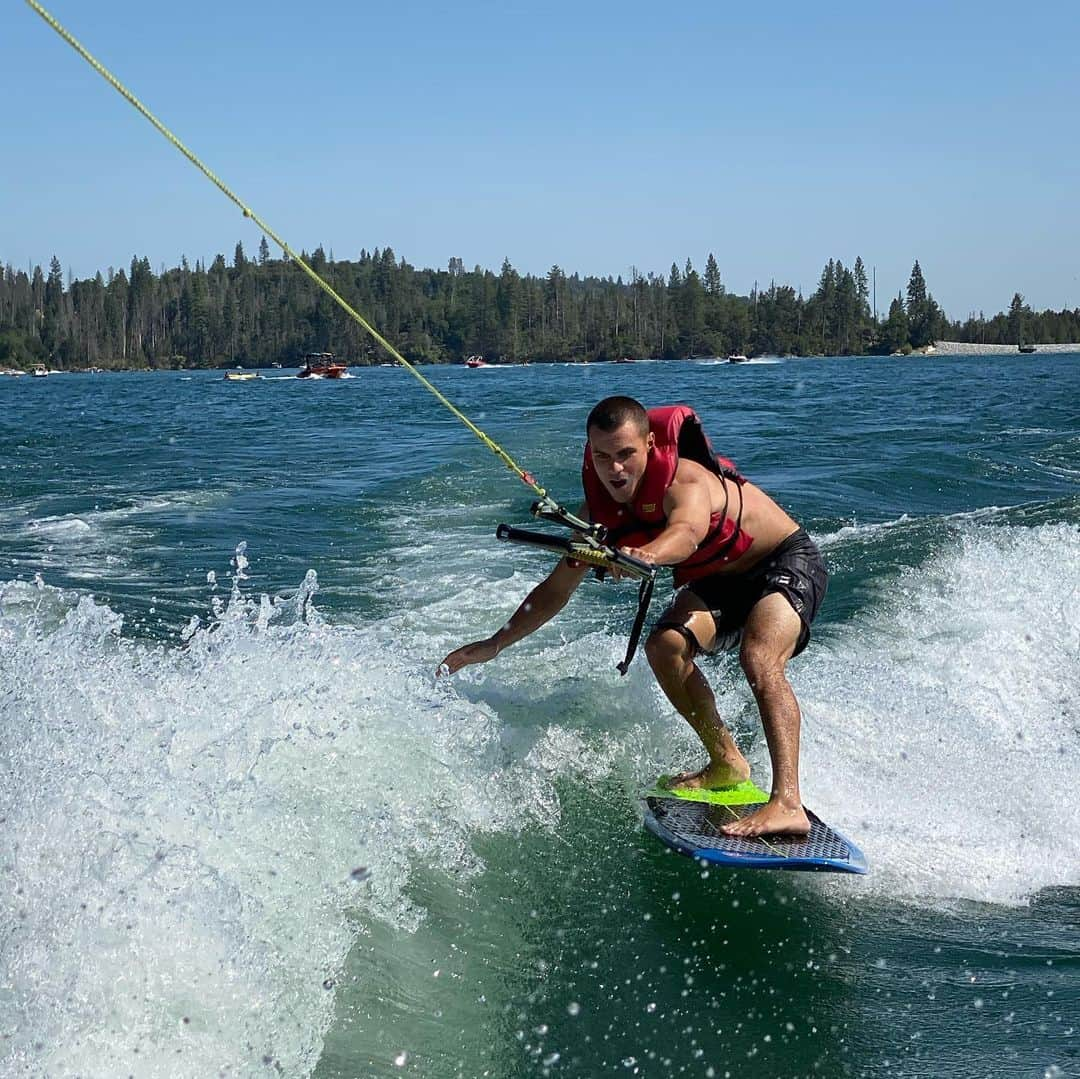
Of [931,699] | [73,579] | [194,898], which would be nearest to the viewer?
[194,898]

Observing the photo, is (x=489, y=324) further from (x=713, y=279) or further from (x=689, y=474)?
(x=689, y=474)

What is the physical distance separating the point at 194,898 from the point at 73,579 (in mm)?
6444

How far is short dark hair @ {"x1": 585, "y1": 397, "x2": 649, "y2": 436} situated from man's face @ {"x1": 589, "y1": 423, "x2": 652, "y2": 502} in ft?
0.05

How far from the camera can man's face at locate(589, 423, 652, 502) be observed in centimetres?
465

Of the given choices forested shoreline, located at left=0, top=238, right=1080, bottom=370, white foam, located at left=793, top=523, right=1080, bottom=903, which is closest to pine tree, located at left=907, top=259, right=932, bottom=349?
forested shoreline, located at left=0, top=238, right=1080, bottom=370

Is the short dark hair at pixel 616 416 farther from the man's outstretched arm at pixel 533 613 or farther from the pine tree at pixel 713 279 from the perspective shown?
the pine tree at pixel 713 279

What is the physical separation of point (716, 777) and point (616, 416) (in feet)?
5.62

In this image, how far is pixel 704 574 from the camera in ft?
17.4

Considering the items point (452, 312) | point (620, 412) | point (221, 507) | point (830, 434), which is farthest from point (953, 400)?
point (452, 312)

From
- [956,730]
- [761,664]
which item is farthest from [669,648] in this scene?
[956,730]

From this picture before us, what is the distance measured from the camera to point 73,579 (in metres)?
9.49

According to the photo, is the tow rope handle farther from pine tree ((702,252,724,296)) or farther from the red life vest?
pine tree ((702,252,724,296))

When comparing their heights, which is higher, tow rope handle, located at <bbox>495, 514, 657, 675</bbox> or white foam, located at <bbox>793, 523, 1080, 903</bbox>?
tow rope handle, located at <bbox>495, 514, 657, 675</bbox>

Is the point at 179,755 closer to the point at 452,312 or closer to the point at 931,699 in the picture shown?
the point at 931,699
